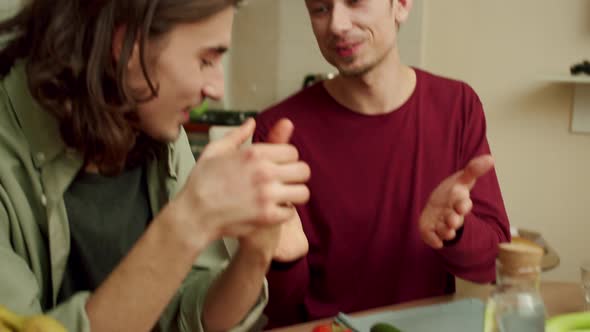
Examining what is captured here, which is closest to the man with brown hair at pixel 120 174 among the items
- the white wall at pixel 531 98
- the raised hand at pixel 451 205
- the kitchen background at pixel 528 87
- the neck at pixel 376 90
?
the raised hand at pixel 451 205

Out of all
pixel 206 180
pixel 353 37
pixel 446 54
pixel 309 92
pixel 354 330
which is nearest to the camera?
pixel 206 180

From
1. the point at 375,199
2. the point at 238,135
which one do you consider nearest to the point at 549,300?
the point at 375,199

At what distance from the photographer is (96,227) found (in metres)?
0.95

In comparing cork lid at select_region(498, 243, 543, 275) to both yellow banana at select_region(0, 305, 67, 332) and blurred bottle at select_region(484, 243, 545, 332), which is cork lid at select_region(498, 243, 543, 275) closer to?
blurred bottle at select_region(484, 243, 545, 332)

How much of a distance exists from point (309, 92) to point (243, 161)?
0.83 meters

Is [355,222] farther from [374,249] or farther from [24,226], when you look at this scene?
[24,226]

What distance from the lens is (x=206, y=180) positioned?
0.69m

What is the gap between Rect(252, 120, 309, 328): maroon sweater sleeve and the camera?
1.19 metres

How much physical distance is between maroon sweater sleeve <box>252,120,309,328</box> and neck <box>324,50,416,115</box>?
198 mm

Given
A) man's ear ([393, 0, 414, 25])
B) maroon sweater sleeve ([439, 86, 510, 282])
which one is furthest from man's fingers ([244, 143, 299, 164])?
man's ear ([393, 0, 414, 25])

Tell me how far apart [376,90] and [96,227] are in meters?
0.74

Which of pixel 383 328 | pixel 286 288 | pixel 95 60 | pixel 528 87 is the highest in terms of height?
pixel 95 60

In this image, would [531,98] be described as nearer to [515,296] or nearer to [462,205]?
[462,205]

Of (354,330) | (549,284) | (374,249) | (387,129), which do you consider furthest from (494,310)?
(387,129)
